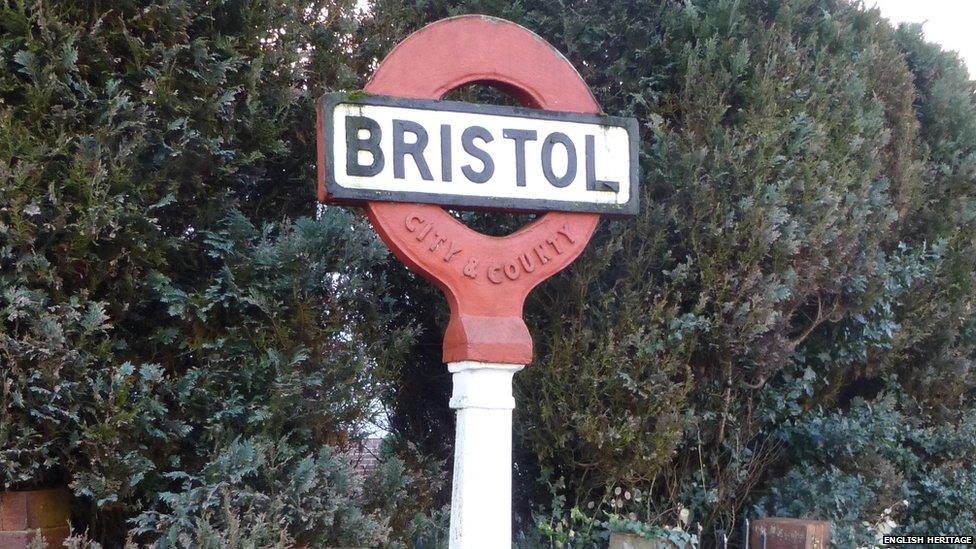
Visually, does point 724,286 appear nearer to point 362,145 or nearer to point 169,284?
point 362,145

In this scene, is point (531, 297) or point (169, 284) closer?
point (169, 284)

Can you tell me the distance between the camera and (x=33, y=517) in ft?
10.2

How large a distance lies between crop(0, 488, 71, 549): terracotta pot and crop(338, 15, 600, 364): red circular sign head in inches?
57.5

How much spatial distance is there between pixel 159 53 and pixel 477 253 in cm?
141

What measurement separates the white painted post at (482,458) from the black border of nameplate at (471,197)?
0.57 metres

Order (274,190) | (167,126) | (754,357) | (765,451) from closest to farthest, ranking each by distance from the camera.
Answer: (167,126) < (274,190) < (754,357) < (765,451)

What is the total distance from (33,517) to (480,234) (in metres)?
1.82

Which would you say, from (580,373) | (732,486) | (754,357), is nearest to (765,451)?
(732,486)

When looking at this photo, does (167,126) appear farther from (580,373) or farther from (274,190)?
(580,373)

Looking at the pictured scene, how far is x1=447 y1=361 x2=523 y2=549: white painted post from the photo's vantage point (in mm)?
3096

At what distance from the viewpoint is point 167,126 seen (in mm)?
3324

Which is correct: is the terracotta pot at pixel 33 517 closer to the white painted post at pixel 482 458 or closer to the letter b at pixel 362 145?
the white painted post at pixel 482 458

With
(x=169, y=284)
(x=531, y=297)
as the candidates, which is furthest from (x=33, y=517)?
(x=531, y=297)

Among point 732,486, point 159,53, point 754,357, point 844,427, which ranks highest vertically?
point 159,53
